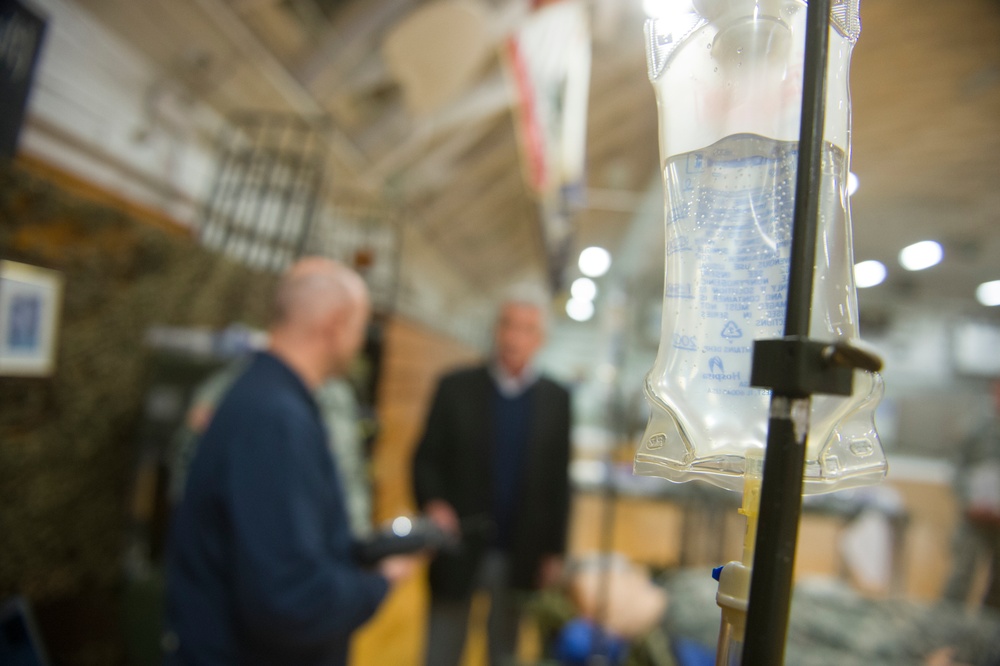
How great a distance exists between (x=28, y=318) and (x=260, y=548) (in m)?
1.09

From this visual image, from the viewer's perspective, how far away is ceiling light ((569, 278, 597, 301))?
1721 millimetres

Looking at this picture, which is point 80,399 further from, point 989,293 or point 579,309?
point 989,293

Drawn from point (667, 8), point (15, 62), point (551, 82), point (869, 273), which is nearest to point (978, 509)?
point (869, 273)

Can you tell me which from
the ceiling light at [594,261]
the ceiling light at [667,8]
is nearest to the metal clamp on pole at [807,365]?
the ceiling light at [667,8]

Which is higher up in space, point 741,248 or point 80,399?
point 741,248

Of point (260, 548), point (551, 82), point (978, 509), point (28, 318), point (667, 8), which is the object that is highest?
point (551, 82)

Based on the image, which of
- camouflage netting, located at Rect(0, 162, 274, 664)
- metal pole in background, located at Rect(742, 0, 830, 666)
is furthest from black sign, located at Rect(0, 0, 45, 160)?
metal pole in background, located at Rect(742, 0, 830, 666)

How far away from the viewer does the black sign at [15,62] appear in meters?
1.54

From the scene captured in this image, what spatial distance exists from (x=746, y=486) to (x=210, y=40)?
290cm

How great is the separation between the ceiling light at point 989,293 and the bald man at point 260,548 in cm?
115

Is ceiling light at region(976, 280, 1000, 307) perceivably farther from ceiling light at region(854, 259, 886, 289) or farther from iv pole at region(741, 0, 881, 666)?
iv pole at region(741, 0, 881, 666)

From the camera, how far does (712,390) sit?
0.37m

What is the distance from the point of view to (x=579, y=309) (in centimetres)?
201

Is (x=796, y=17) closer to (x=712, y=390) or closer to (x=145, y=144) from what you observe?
(x=712, y=390)
